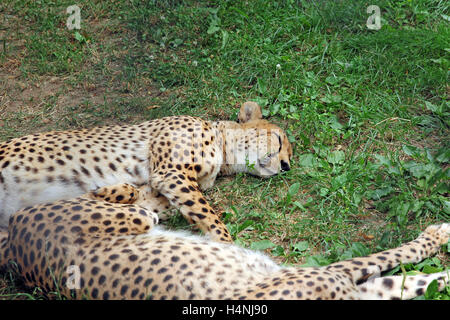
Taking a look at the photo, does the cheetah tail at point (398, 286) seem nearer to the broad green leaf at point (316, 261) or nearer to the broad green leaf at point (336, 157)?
the broad green leaf at point (316, 261)

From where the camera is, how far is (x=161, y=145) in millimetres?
4551

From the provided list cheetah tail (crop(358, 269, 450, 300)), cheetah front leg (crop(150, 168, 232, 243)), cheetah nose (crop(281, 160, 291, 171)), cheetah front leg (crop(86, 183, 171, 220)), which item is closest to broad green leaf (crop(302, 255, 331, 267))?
cheetah tail (crop(358, 269, 450, 300))

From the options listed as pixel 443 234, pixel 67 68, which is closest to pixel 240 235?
pixel 443 234

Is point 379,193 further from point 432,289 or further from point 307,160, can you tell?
point 432,289

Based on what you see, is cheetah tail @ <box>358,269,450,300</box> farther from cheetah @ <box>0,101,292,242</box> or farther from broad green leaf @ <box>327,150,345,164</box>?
broad green leaf @ <box>327,150,345,164</box>

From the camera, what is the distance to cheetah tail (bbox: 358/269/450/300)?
3.29 m

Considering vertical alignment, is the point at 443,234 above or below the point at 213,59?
below

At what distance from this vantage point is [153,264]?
10.3 ft

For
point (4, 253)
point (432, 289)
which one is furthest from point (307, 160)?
point (4, 253)

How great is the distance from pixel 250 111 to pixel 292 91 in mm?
565
